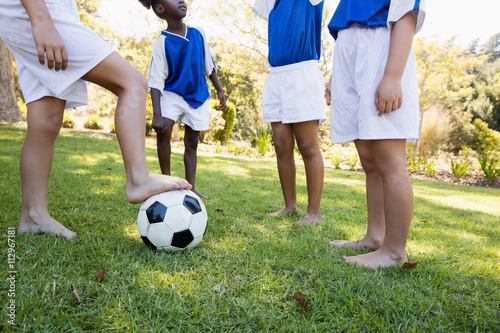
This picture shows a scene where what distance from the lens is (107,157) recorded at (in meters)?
6.71

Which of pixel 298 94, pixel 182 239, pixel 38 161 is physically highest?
pixel 298 94

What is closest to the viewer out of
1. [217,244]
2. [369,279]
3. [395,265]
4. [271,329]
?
[271,329]

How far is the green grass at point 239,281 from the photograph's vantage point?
1390 mm

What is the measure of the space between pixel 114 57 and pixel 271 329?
5.28 ft

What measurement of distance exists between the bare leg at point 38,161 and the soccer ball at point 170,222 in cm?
49

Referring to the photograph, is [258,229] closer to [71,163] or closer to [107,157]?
[71,163]

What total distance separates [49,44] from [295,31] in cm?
182

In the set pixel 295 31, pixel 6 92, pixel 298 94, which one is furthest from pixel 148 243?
pixel 6 92

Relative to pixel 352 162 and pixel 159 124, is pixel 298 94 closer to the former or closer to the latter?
pixel 159 124

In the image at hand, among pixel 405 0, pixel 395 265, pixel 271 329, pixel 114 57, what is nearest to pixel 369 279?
pixel 395 265

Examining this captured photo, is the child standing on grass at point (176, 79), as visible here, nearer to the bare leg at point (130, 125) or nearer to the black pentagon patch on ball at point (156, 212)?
the bare leg at point (130, 125)

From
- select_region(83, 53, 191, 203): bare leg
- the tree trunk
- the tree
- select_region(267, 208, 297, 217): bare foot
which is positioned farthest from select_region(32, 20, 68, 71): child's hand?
the tree

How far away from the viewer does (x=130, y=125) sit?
2055 mm

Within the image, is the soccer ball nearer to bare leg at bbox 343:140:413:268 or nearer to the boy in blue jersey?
bare leg at bbox 343:140:413:268
